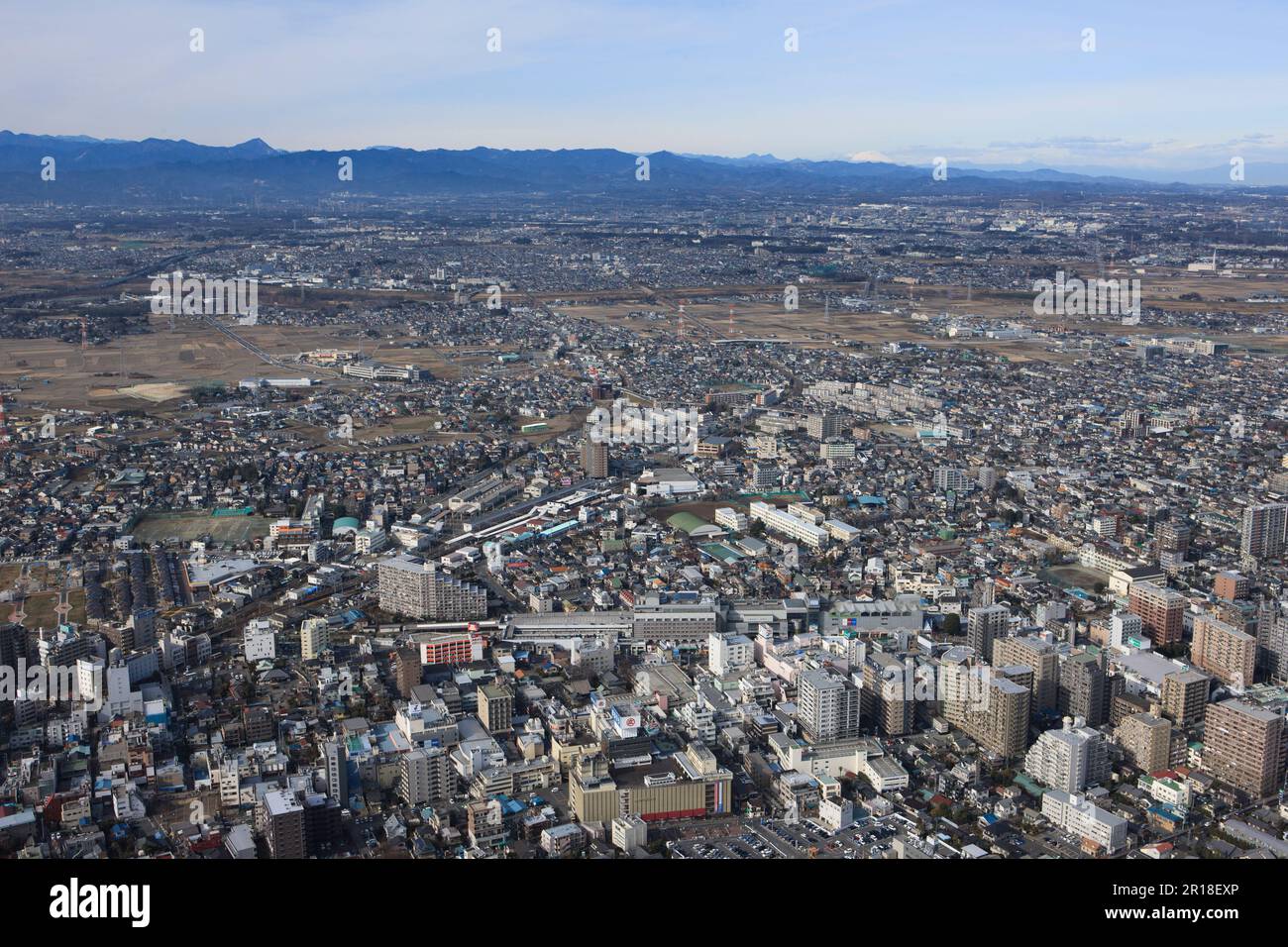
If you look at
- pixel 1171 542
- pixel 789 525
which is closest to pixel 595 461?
pixel 789 525

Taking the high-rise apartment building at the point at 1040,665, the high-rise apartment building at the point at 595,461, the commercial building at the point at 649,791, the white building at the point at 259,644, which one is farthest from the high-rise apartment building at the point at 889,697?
the high-rise apartment building at the point at 595,461

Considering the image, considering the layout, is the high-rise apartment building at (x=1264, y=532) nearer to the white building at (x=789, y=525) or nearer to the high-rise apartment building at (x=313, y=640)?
the white building at (x=789, y=525)

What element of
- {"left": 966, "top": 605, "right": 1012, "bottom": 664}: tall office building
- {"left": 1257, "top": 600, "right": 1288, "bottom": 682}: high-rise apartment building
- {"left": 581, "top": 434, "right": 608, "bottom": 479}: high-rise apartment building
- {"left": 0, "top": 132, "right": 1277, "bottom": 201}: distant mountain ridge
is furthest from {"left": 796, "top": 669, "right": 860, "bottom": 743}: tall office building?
A: {"left": 0, "top": 132, "right": 1277, "bottom": 201}: distant mountain ridge

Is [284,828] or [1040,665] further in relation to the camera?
[1040,665]

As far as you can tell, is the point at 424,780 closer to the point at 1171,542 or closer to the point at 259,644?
the point at 259,644

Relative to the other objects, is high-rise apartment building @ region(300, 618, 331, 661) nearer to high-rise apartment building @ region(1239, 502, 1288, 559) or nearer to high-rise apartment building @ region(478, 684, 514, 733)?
high-rise apartment building @ region(478, 684, 514, 733)
